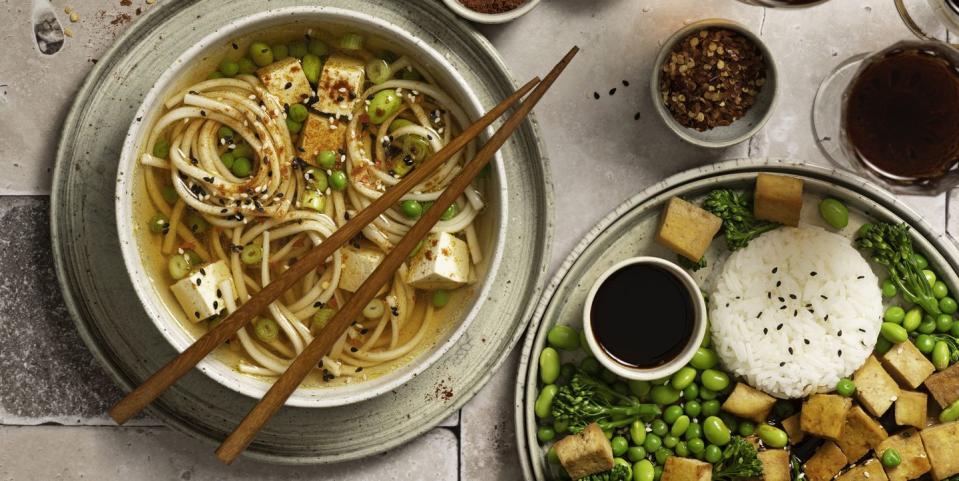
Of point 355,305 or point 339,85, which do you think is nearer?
point 355,305

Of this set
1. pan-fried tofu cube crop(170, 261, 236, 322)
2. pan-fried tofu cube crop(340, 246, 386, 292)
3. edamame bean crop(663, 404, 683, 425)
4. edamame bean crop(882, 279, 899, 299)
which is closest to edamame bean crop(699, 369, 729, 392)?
edamame bean crop(663, 404, 683, 425)

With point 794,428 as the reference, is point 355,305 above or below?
above

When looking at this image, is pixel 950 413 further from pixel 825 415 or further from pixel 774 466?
pixel 774 466

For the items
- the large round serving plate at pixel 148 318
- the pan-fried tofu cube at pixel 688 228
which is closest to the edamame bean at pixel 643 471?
the large round serving plate at pixel 148 318

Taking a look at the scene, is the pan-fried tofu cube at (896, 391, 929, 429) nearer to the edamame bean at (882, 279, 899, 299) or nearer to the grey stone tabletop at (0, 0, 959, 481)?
the edamame bean at (882, 279, 899, 299)

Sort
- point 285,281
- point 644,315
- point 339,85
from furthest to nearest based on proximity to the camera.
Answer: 1. point 644,315
2. point 339,85
3. point 285,281

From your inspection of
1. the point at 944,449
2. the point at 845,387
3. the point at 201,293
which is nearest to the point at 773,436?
the point at 845,387

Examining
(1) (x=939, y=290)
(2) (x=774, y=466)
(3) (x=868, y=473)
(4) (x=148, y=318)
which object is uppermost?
(4) (x=148, y=318)
